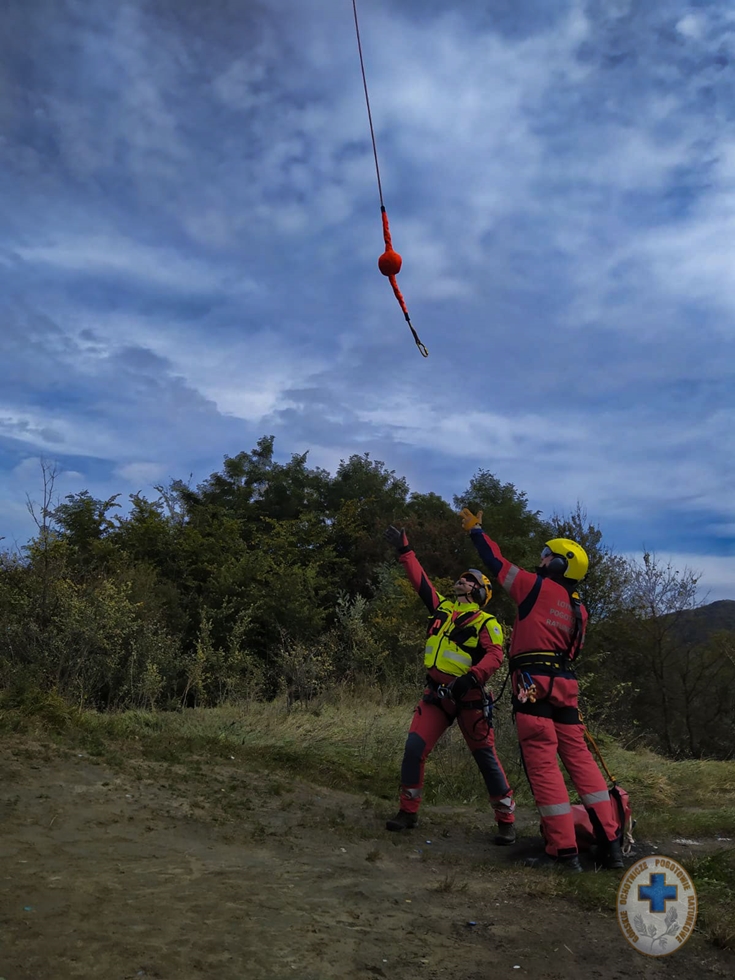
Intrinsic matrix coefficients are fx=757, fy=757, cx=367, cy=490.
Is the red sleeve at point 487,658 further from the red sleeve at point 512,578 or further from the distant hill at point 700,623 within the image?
the distant hill at point 700,623

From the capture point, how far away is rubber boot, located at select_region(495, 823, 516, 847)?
6133 mm

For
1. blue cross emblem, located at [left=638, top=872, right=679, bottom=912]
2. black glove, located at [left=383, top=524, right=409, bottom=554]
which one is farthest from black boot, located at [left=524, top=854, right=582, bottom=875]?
black glove, located at [left=383, top=524, right=409, bottom=554]

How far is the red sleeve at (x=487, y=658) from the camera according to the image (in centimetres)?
617

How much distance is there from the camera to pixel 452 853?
5.70 meters

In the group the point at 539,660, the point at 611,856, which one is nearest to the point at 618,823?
the point at 611,856

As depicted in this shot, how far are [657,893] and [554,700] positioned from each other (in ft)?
4.78

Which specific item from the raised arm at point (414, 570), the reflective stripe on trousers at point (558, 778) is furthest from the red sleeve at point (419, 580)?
the reflective stripe on trousers at point (558, 778)

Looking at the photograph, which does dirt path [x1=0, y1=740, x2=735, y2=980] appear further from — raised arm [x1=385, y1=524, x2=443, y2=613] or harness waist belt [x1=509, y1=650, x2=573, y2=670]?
raised arm [x1=385, y1=524, x2=443, y2=613]

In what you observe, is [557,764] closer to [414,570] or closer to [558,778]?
[558,778]

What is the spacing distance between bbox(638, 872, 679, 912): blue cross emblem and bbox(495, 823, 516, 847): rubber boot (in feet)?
6.20

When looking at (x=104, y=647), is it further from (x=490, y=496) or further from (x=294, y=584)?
(x=490, y=496)

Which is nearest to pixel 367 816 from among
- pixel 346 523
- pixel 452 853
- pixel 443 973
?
pixel 452 853

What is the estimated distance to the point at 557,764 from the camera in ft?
17.4

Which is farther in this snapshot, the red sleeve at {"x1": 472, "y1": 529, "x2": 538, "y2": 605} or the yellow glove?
the yellow glove
